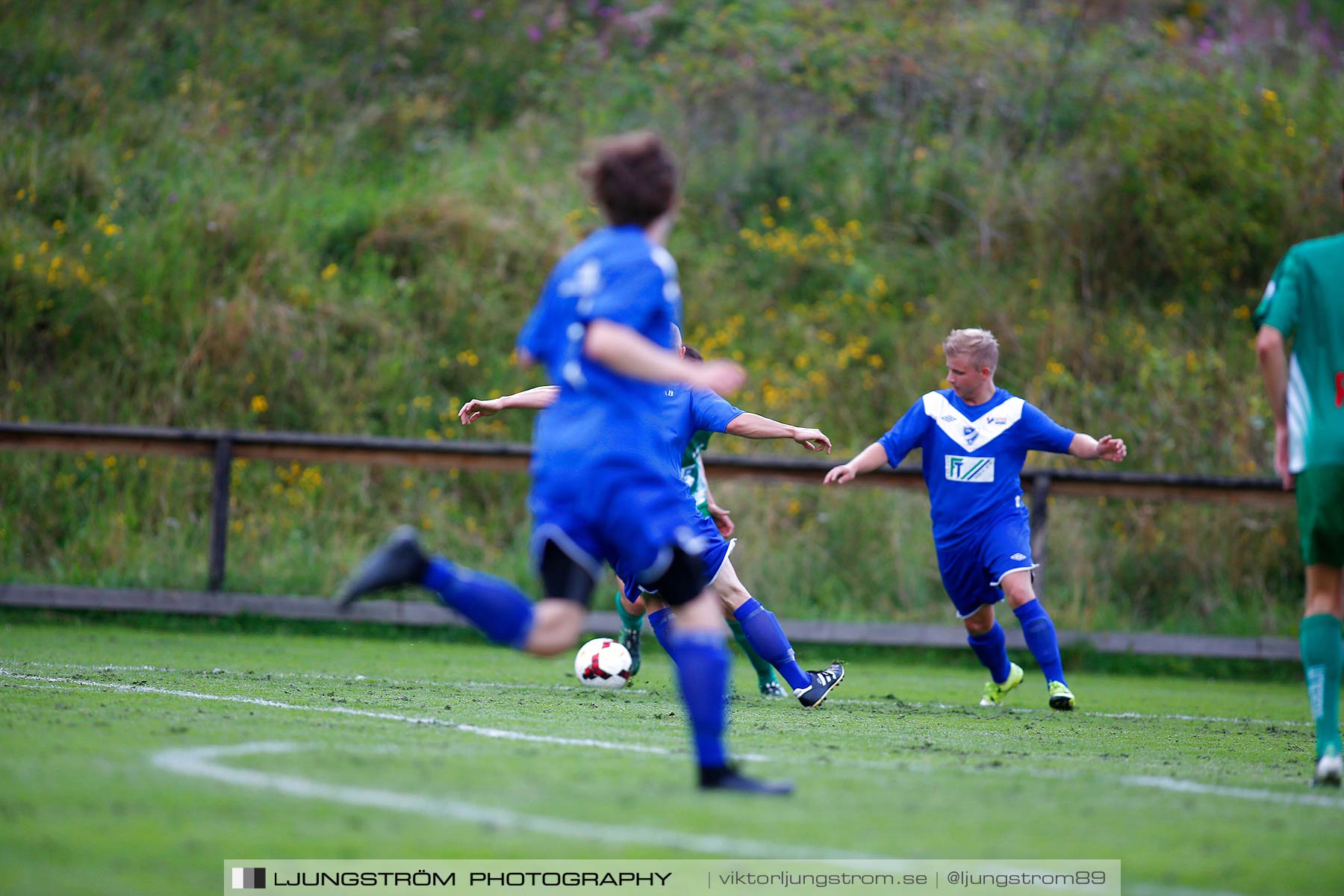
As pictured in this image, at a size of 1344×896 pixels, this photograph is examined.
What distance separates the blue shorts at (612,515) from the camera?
399 centimetres

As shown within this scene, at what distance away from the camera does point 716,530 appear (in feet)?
23.7

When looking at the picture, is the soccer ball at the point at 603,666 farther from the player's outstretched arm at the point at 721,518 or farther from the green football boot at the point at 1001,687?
the green football boot at the point at 1001,687

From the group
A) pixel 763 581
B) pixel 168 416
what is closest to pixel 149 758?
pixel 763 581

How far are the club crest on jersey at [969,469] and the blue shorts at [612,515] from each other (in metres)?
3.71

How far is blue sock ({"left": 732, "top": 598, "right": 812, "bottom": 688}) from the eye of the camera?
6941 millimetres

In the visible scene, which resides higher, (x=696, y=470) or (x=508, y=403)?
(x=508, y=403)

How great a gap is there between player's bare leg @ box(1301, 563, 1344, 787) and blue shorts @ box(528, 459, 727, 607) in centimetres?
221

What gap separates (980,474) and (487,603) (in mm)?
4015

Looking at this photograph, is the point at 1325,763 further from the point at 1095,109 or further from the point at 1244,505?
the point at 1095,109

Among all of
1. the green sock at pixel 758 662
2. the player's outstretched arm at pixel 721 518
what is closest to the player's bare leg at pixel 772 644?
the green sock at pixel 758 662

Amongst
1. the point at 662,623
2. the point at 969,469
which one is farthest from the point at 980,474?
the point at 662,623

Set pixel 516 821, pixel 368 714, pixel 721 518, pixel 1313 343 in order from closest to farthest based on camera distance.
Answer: pixel 516 821 → pixel 1313 343 → pixel 368 714 → pixel 721 518

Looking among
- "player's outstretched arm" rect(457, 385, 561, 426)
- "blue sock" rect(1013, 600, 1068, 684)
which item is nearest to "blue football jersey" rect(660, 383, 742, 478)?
"player's outstretched arm" rect(457, 385, 561, 426)

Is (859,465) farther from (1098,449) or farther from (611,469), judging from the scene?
(611,469)
